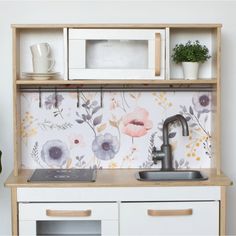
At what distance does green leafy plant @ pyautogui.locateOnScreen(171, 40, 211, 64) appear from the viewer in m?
2.96

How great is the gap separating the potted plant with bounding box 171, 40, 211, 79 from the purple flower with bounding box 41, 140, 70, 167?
92 centimetres

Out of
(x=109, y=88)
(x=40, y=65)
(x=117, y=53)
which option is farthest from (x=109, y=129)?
(x=40, y=65)

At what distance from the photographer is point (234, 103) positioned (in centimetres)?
319

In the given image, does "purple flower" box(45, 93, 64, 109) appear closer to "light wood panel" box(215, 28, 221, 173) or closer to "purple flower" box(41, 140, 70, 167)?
"purple flower" box(41, 140, 70, 167)

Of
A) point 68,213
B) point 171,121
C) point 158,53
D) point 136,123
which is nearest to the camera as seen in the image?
point 68,213

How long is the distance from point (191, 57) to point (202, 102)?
356 mm

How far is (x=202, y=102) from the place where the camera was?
10.4 feet

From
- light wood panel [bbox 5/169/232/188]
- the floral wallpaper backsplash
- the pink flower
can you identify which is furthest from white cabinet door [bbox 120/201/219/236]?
the pink flower

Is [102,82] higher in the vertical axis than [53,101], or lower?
higher

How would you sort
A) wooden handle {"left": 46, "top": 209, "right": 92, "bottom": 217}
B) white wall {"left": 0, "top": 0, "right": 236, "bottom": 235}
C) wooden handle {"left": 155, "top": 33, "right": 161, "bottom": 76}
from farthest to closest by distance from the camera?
white wall {"left": 0, "top": 0, "right": 236, "bottom": 235}, wooden handle {"left": 155, "top": 33, "right": 161, "bottom": 76}, wooden handle {"left": 46, "top": 209, "right": 92, "bottom": 217}

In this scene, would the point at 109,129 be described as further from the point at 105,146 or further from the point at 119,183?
the point at 119,183
